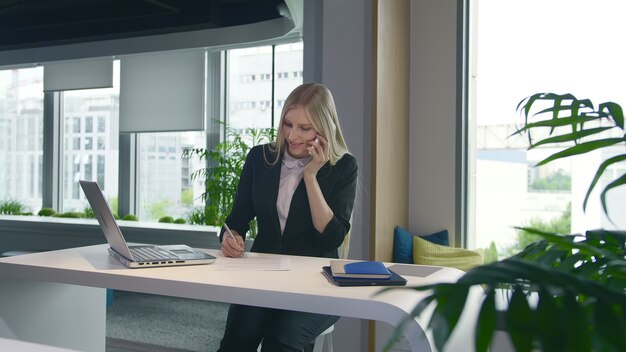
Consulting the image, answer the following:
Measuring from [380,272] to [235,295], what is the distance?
0.41 meters

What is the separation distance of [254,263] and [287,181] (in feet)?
1.92

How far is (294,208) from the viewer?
2455 mm

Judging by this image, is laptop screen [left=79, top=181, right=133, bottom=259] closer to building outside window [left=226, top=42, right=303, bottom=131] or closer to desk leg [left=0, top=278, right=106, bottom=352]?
desk leg [left=0, top=278, right=106, bottom=352]

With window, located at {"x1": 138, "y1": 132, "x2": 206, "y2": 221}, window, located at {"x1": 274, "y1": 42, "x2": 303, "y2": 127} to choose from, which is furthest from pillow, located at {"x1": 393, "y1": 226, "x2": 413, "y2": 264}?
window, located at {"x1": 138, "y1": 132, "x2": 206, "y2": 221}

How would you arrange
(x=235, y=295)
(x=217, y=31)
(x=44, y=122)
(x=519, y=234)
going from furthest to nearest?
1. (x=44, y=122)
2. (x=217, y=31)
3. (x=519, y=234)
4. (x=235, y=295)

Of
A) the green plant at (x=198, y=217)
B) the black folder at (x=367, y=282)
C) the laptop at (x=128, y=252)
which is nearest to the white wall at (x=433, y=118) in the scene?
the green plant at (x=198, y=217)

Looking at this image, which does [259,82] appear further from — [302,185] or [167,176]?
[302,185]

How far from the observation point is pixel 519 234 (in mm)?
4469

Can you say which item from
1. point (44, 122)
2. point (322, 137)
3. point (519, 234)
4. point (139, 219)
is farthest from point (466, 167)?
point (44, 122)

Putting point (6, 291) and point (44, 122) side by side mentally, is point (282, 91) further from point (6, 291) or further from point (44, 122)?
point (6, 291)

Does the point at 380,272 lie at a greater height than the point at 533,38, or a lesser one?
lesser

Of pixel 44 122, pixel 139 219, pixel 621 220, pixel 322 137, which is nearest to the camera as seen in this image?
pixel 322 137

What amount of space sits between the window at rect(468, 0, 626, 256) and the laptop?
295 cm

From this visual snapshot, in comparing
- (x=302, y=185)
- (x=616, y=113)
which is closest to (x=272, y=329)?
(x=302, y=185)
